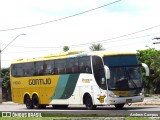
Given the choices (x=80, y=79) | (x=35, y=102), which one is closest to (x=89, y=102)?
(x=80, y=79)

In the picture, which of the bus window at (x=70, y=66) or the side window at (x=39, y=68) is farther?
the side window at (x=39, y=68)

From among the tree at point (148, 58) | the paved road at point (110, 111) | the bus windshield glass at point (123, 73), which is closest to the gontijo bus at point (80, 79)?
the bus windshield glass at point (123, 73)

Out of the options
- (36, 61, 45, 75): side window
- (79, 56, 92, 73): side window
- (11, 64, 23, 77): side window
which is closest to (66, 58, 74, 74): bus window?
(79, 56, 92, 73): side window

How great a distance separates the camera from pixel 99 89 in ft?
86.3

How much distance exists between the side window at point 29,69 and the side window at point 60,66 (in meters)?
2.67

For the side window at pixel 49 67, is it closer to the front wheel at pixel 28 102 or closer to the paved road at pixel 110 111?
the paved road at pixel 110 111

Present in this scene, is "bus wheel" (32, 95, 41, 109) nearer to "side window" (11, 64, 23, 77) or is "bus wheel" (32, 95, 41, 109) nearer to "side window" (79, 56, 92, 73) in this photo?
"side window" (11, 64, 23, 77)

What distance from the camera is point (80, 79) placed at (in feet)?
91.2

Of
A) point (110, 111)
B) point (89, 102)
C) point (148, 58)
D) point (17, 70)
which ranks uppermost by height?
point (148, 58)

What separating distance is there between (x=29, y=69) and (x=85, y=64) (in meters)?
6.45

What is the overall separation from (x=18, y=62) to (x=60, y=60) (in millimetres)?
5145

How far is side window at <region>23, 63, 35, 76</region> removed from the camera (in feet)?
105

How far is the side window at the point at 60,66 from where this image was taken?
29.1 m

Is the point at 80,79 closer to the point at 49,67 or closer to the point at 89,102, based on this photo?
the point at 89,102
